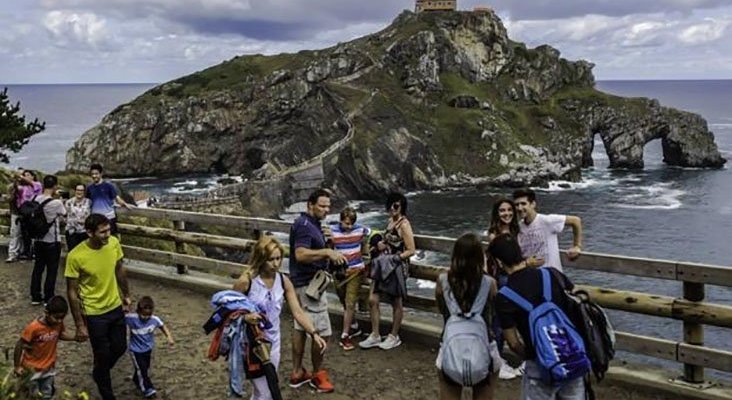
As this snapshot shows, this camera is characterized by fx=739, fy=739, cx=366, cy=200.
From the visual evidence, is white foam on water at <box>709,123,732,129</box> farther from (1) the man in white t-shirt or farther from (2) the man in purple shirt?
(2) the man in purple shirt

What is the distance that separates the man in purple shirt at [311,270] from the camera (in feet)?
24.5

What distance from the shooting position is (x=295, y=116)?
4370 inches

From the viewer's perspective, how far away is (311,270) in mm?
7668

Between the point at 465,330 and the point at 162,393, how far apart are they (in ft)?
12.7

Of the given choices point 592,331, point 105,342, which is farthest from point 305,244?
point 592,331

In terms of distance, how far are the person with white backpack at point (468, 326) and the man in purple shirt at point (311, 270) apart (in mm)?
2351

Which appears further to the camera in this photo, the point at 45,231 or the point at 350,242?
the point at 45,231

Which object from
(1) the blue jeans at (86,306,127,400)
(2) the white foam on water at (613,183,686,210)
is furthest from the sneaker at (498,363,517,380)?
(2) the white foam on water at (613,183,686,210)

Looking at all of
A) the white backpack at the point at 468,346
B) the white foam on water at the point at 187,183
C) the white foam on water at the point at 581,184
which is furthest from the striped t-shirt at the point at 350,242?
the white foam on water at the point at 187,183

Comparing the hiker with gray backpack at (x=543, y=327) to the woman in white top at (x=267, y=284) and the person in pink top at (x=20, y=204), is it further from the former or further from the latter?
the person in pink top at (x=20, y=204)

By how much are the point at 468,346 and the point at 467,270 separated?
20.8 inches

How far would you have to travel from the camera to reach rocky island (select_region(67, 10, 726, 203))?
9894cm

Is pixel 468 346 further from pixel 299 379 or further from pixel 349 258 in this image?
pixel 349 258

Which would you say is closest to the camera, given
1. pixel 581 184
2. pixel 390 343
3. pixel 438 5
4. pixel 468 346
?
pixel 468 346
